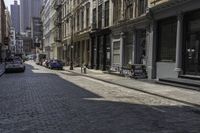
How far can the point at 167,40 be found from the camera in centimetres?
2558

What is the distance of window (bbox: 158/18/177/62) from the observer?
2459 cm

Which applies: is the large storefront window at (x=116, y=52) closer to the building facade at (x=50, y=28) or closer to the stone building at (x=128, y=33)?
the stone building at (x=128, y=33)

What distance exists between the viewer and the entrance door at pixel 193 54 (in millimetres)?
21859

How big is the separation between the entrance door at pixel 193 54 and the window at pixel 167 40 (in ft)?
5.65

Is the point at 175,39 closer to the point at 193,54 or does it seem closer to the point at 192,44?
the point at 192,44

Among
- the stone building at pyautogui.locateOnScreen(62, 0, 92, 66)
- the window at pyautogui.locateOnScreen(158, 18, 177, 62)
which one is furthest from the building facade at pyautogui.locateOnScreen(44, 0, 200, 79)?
the stone building at pyautogui.locateOnScreen(62, 0, 92, 66)

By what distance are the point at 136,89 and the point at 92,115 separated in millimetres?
9318

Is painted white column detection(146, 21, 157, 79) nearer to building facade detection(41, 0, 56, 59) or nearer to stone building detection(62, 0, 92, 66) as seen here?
stone building detection(62, 0, 92, 66)

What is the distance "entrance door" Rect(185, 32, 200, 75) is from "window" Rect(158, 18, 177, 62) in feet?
5.65

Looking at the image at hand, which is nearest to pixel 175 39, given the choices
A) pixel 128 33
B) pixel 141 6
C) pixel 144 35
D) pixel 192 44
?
pixel 192 44

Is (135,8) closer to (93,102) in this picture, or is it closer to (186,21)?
(186,21)

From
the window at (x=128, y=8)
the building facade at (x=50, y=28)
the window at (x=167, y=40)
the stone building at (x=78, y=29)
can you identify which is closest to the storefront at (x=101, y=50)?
the stone building at (x=78, y=29)

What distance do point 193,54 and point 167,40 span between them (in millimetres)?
3547

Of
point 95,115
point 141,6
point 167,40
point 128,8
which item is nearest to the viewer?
point 95,115
